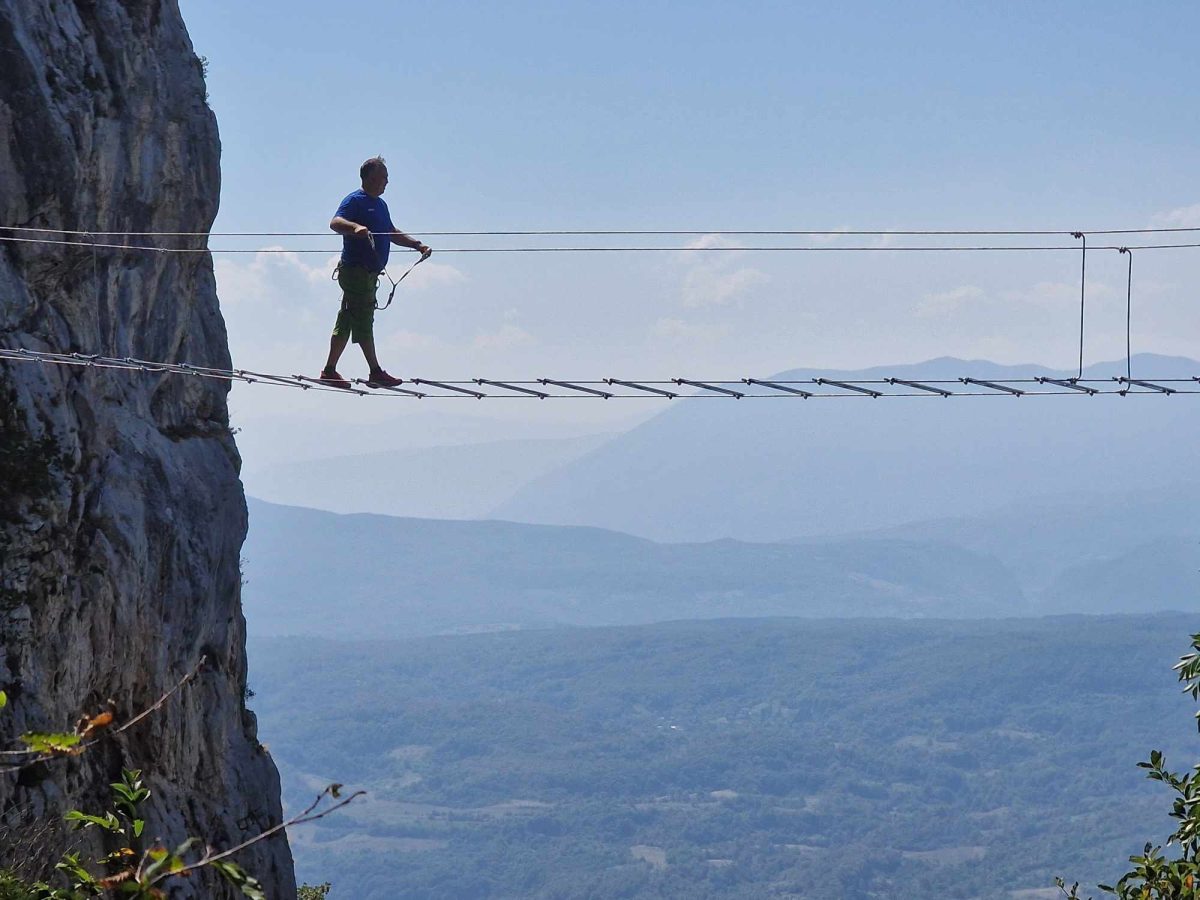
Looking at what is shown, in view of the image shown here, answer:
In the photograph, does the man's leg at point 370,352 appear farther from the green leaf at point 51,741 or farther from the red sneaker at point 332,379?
the green leaf at point 51,741

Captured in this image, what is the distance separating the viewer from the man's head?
762 inches

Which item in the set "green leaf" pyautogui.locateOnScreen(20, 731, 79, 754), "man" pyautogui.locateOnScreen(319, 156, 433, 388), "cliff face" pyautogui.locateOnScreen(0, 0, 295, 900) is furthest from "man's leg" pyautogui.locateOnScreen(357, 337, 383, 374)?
"green leaf" pyautogui.locateOnScreen(20, 731, 79, 754)

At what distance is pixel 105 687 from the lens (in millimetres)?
24109

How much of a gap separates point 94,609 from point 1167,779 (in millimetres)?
16067

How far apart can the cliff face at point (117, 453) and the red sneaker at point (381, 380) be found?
6.03 metres

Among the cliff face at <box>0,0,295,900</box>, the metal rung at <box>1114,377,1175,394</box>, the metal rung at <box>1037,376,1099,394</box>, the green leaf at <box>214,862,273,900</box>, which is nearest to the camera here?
the green leaf at <box>214,862,273,900</box>

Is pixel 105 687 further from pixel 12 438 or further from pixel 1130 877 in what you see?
pixel 1130 877

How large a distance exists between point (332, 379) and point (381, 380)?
795mm

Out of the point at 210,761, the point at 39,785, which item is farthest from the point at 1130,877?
the point at 210,761

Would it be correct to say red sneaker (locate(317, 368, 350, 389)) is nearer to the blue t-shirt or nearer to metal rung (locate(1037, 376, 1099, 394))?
the blue t-shirt

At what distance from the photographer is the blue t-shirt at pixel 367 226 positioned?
19.5 meters

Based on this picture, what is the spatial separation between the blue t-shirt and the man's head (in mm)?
95

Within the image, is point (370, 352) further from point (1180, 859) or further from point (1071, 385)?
point (1180, 859)

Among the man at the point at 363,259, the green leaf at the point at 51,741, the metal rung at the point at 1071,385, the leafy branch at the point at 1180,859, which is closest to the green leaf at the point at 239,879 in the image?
the green leaf at the point at 51,741
